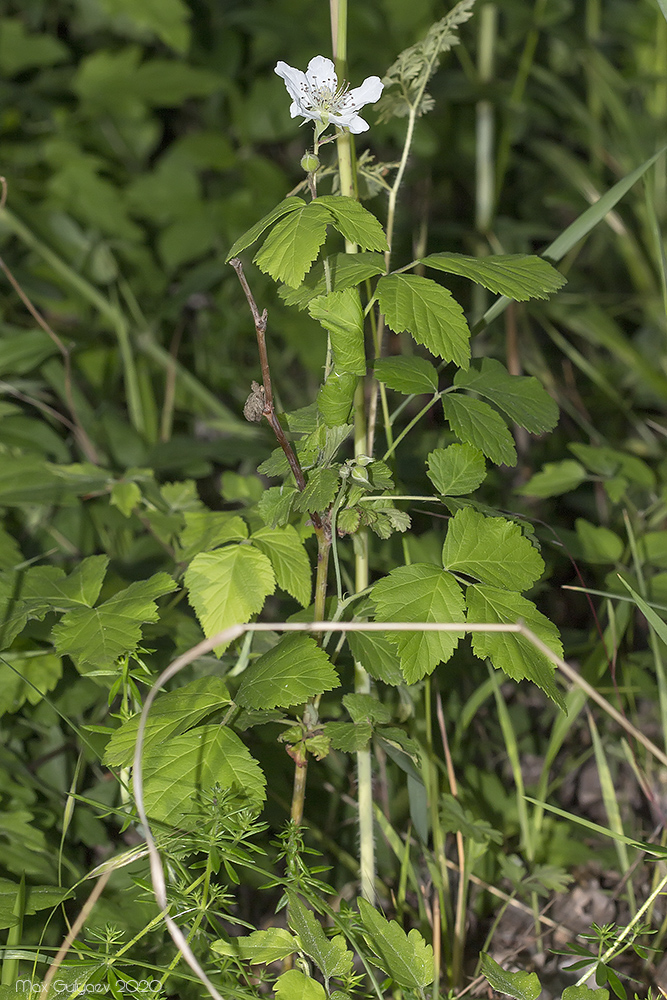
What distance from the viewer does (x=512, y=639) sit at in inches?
35.3

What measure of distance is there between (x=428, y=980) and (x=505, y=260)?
84 centimetres

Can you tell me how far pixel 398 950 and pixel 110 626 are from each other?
500mm

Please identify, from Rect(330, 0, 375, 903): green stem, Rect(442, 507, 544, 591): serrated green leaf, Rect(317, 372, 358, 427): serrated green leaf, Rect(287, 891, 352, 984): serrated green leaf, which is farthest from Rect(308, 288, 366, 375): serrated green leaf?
Rect(287, 891, 352, 984): serrated green leaf

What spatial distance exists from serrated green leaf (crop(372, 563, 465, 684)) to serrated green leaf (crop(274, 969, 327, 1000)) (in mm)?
337

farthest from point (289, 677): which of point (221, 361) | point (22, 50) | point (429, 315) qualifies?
point (22, 50)

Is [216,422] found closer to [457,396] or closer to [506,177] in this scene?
[457,396]

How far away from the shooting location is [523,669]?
2.83 ft

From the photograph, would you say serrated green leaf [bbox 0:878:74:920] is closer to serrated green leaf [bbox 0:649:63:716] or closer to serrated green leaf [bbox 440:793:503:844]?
serrated green leaf [bbox 0:649:63:716]

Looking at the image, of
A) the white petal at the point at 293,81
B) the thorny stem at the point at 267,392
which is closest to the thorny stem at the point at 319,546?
the thorny stem at the point at 267,392

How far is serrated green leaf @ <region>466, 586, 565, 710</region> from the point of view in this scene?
0.86 meters

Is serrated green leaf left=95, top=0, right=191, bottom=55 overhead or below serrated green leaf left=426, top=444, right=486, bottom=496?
overhead

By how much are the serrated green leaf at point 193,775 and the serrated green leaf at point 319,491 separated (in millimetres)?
277

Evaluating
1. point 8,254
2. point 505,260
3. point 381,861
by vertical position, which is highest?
point 8,254

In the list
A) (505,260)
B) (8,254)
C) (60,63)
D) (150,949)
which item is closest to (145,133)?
(60,63)
